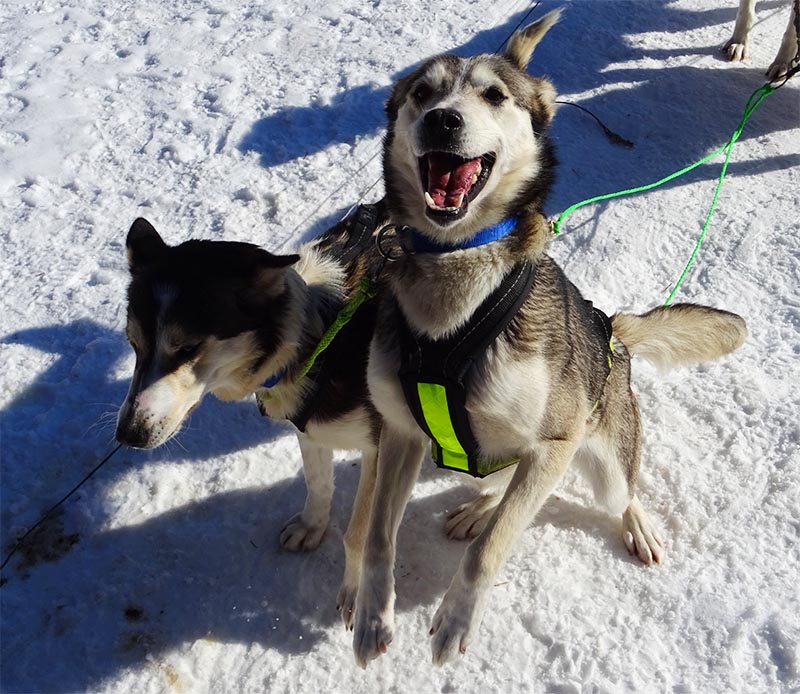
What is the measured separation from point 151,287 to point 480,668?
6.33 feet

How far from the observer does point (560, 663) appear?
2.73 metres

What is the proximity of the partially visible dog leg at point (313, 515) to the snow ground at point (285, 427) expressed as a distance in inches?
3.6

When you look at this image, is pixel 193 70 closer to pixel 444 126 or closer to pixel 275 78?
pixel 275 78

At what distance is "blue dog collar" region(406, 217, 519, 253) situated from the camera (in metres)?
2.25

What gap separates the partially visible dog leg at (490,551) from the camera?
2303 mm

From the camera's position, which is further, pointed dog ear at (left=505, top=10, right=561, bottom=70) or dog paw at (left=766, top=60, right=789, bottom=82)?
dog paw at (left=766, top=60, right=789, bottom=82)

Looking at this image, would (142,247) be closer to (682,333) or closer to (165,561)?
(165,561)

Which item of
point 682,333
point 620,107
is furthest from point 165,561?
point 620,107

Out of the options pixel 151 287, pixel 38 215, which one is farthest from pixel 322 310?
pixel 38 215

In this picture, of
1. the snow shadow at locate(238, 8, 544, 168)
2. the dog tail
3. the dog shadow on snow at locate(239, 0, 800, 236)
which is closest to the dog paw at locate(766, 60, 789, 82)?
the dog shadow on snow at locate(239, 0, 800, 236)

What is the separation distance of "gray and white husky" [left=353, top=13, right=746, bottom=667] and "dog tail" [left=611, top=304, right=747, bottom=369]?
55 cm

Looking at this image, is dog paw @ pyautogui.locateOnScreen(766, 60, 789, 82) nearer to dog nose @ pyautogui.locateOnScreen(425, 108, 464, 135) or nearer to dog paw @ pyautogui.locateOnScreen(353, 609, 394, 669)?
dog nose @ pyautogui.locateOnScreen(425, 108, 464, 135)

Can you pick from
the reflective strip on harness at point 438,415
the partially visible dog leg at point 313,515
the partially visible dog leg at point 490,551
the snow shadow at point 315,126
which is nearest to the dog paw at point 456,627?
the partially visible dog leg at point 490,551

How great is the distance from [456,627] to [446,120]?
5.34 feet
